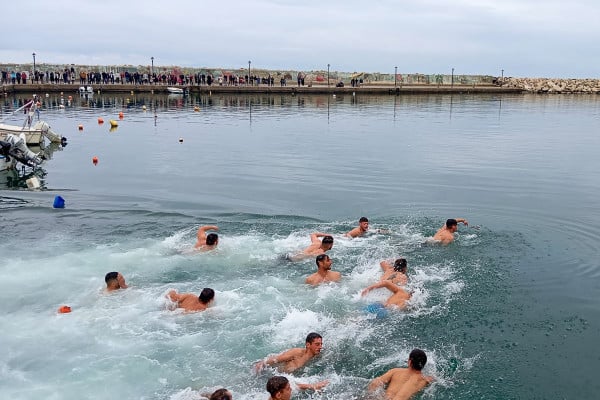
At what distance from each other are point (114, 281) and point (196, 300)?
205 centimetres

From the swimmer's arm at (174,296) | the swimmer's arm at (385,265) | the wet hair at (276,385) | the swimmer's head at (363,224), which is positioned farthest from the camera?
the swimmer's head at (363,224)

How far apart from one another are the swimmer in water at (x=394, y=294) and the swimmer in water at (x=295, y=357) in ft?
8.99

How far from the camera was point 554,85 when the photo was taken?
3920 inches

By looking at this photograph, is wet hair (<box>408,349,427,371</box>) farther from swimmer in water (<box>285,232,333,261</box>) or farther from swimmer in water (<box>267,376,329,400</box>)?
swimmer in water (<box>285,232,333,261</box>)

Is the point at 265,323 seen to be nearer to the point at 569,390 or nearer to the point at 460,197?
the point at 569,390

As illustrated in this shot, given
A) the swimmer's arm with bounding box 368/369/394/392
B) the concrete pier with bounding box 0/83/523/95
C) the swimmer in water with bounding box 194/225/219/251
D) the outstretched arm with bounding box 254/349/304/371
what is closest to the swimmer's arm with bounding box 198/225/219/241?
the swimmer in water with bounding box 194/225/219/251

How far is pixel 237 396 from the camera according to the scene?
28.4 feet

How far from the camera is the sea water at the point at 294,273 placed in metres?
9.54

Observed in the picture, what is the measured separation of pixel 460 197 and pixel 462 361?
1208 cm

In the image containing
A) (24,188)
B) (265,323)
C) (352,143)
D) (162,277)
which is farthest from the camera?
(352,143)

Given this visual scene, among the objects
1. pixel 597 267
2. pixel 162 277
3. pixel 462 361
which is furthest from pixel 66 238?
pixel 597 267

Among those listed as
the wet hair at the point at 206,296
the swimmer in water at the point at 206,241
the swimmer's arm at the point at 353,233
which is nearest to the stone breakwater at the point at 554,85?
the swimmer's arm at the point at 353,233

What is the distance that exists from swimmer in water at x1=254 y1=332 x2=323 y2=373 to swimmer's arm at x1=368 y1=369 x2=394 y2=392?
3.72 ft

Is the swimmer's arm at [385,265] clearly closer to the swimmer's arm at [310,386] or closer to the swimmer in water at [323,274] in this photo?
the swimmer in water at [323,274]
